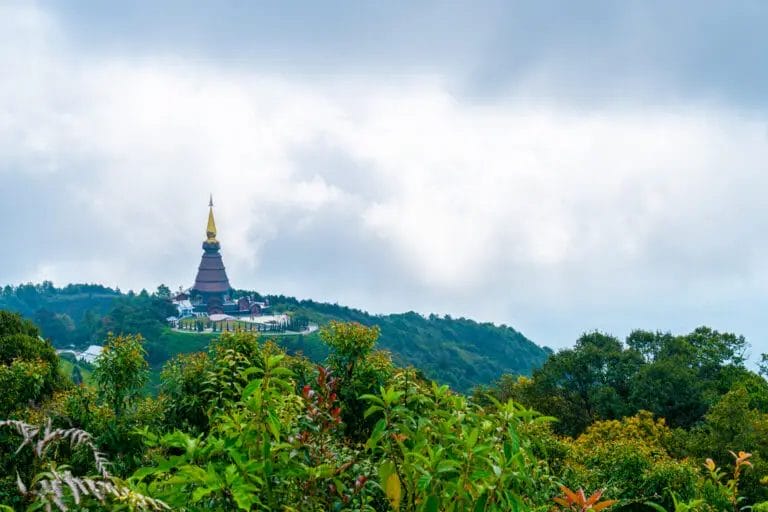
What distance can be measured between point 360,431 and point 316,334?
72.7 m

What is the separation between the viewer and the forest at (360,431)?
3010 mm

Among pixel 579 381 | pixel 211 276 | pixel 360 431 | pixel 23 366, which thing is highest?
pixel 211 276

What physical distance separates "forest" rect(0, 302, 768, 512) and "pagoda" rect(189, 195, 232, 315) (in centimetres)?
6821

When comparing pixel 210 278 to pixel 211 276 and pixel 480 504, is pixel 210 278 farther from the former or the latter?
pixel 480 504

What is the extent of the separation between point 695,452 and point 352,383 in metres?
12.9

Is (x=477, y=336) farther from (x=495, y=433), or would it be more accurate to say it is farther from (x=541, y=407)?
(x=495, y=433)

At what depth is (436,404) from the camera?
12.9ft

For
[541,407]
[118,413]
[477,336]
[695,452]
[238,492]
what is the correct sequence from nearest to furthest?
[238,492]
[118,413]
[695,452]
[541,407]
[477,336]

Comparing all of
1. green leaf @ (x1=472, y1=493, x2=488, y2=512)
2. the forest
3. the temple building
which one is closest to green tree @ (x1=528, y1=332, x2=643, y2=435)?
the forest

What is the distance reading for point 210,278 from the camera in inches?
3644

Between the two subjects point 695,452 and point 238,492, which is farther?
point 695,452

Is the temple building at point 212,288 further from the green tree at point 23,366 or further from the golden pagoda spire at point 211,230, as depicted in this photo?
the green tree at point 23,366

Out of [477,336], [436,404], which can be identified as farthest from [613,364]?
[477,336]

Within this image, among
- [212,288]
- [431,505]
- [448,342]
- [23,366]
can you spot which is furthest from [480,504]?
[448,342]
